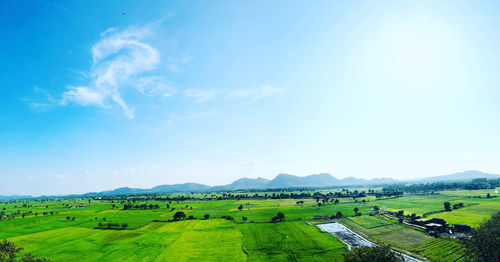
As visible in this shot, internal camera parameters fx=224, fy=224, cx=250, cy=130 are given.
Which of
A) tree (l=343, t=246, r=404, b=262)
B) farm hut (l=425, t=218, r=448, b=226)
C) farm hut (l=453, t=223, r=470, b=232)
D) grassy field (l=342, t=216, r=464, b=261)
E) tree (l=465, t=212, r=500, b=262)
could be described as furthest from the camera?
farm hut (l=425, t=218, r=448, b=226)

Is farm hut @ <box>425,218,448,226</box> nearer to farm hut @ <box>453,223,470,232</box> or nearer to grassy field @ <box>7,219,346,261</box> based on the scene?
farm hut @ <box>453,223,470,232</box>

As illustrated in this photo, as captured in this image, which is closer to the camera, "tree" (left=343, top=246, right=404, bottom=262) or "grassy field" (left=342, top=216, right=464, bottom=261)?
"tree" (left=343, top=246, right=404, bottom=262)

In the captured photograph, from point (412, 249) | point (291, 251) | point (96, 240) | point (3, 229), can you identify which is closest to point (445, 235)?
point (412, 249)

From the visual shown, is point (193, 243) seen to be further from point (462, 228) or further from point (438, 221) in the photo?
point (462, 228)

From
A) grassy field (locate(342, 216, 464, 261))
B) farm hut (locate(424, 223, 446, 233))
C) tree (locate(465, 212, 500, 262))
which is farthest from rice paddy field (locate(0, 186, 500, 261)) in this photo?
tree (locate(465, 212, 500, 262))

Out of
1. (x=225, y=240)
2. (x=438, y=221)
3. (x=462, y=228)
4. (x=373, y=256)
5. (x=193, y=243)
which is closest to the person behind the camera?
(x=373, y=256)

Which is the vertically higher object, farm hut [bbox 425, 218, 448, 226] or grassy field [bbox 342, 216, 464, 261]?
farm hut [bbox 425, 218, 448, 226]

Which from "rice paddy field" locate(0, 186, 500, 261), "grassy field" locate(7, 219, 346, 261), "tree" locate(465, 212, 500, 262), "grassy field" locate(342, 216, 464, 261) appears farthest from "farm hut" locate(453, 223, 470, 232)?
"grassy field" locate(7, 219, 346, 261)

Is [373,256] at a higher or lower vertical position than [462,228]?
higher

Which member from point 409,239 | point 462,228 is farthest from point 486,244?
point 462,228

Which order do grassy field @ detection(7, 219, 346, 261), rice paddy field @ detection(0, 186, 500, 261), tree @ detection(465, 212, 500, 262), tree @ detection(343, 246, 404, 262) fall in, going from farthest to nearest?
grassy field @ detection(7, 219, 346, 261) → rice paddy field @ detection(0, 186, 500, 261) → tree @ detection(465, 212, 500, 262) → tree @ detection(343, 246, 404, 262)

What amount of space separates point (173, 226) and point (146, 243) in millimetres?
24621

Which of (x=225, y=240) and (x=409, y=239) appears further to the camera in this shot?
(x=225, y=240)

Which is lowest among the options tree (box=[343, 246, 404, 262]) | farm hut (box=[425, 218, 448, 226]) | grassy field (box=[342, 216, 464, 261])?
grassy field (box=[342, 216, 464, 261])
